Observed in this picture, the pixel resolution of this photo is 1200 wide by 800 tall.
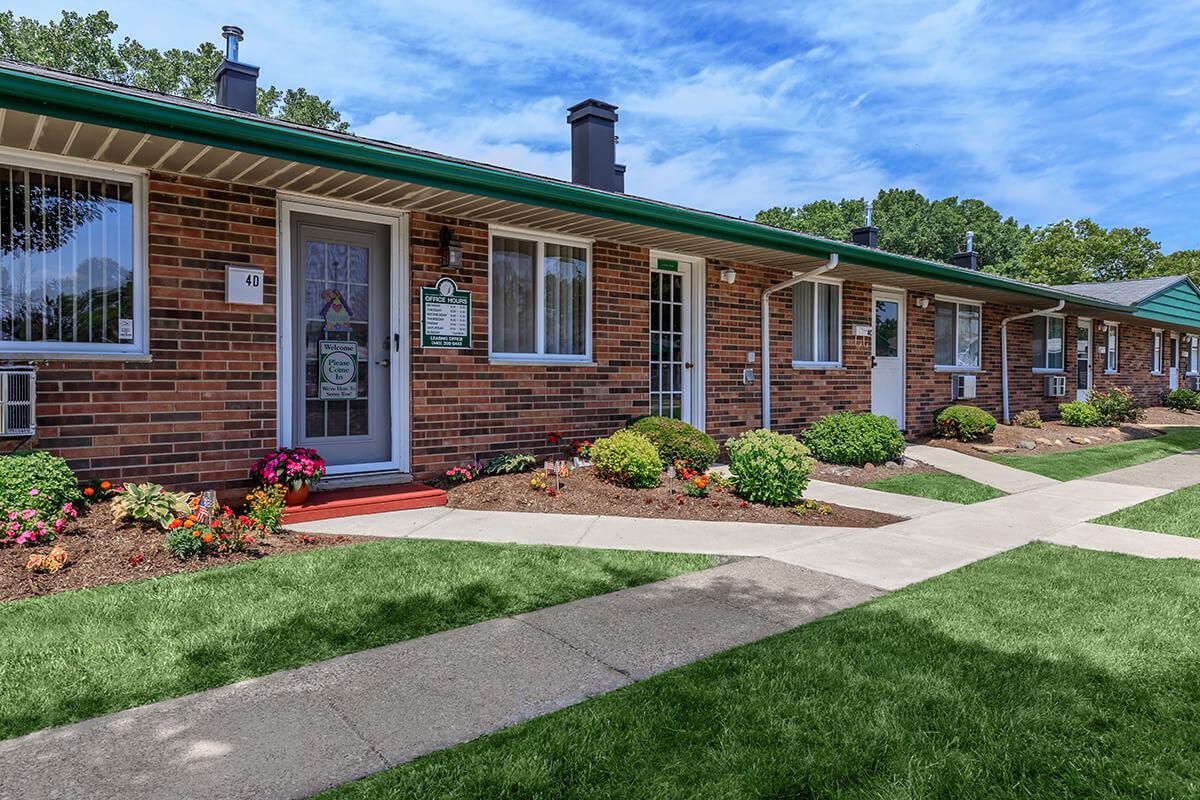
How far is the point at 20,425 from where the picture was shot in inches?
193

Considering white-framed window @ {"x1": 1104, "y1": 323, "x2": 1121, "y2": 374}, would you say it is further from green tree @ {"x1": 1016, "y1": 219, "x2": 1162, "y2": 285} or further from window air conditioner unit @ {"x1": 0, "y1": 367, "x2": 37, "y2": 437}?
green tree @ {"x1": 1016, "y1": 219, "x2": 1162, "y2": 285}

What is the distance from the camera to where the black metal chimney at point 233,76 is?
7.78 m

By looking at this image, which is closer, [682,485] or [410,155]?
[410,155]

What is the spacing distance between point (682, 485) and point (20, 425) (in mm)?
5293

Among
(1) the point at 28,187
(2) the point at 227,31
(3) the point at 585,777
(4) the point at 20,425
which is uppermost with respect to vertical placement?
(2) the point at 227,31

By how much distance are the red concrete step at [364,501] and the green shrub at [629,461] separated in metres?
1.60

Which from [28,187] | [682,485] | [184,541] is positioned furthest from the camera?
[682,485]

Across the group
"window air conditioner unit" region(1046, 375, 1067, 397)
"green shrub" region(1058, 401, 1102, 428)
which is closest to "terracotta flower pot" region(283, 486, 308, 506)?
"green shrub" region(1058, 401, 1102, 428)

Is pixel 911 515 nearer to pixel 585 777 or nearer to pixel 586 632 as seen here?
pixel 586 632

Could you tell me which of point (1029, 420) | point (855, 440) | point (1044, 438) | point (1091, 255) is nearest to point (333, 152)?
point (855, 440)

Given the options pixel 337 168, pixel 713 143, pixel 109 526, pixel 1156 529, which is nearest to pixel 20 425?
pixel 109 526

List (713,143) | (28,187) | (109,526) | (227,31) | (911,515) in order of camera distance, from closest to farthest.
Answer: (109,526), (28,187), (911,515), (227,31), (713,143)

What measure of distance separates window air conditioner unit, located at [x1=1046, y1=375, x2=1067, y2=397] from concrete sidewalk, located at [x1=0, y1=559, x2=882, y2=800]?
1474cm

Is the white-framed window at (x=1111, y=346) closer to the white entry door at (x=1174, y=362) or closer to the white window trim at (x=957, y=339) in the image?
the white entry door at (x=1174, y=362)
